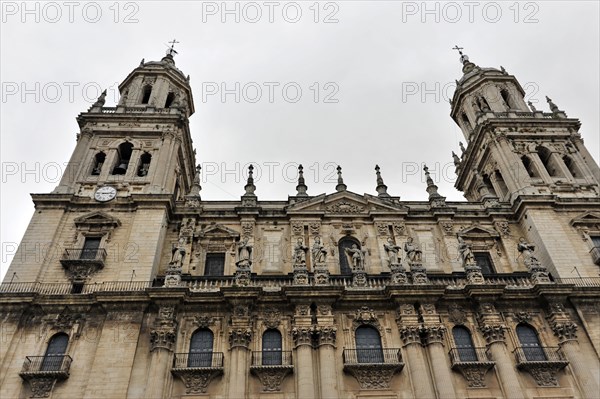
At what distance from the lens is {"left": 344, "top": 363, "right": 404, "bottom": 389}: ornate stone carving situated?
63.9 ft

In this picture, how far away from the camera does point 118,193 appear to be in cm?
2600

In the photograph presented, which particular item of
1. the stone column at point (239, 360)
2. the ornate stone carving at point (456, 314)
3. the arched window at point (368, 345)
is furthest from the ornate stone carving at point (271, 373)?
the ornate stone carving at point (456, 314)

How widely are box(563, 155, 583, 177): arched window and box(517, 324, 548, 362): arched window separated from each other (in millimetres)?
12173

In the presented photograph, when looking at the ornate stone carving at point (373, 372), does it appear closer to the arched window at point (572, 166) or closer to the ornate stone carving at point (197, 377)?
the ornate stone carving at point (197, 377)

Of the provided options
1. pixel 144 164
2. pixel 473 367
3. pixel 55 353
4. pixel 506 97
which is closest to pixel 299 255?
pixel 473 367

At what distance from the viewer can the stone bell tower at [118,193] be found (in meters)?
22.5

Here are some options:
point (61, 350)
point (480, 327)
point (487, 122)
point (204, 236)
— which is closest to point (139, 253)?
point (204, 236)

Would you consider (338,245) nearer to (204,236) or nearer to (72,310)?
(204,236)

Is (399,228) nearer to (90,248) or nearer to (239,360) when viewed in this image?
(239,360)

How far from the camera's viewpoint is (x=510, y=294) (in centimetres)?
2205

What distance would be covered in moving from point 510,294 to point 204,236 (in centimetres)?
1486

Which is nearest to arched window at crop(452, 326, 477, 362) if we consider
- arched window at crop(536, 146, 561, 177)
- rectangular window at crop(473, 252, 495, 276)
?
rectangular window at crop(473, 252, 495, 276)

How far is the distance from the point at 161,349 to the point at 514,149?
23002mm

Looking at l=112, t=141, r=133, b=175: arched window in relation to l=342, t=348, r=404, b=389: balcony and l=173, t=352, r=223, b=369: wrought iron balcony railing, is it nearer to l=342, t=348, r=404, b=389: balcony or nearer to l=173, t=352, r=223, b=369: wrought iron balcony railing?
l=173, t=352, r=223, b=369: wrought iron balcony railing
